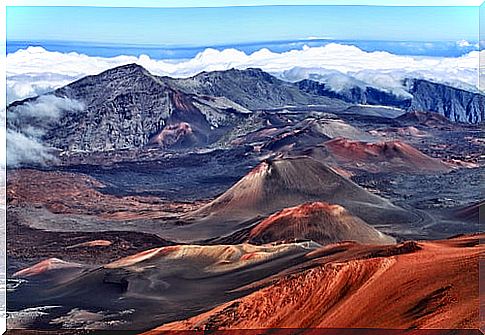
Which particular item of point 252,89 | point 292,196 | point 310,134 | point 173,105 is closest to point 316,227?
point 292,196

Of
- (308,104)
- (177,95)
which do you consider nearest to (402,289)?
(308,104)

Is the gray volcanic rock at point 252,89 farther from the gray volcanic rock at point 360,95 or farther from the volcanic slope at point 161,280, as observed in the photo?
the volcanic slope at point 161,280

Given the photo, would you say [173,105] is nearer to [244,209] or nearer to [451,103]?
[451,103]

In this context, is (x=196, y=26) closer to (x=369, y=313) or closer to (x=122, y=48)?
(x=122, y=48)

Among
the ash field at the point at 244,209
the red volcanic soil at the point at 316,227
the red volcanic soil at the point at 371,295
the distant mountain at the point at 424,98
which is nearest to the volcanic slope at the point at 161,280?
the ash field at the point at 244,209

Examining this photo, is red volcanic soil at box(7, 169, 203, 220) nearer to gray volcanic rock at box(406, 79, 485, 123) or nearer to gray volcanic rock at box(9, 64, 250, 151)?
gray volcanic rock at box(9, 64, 250, 151)
